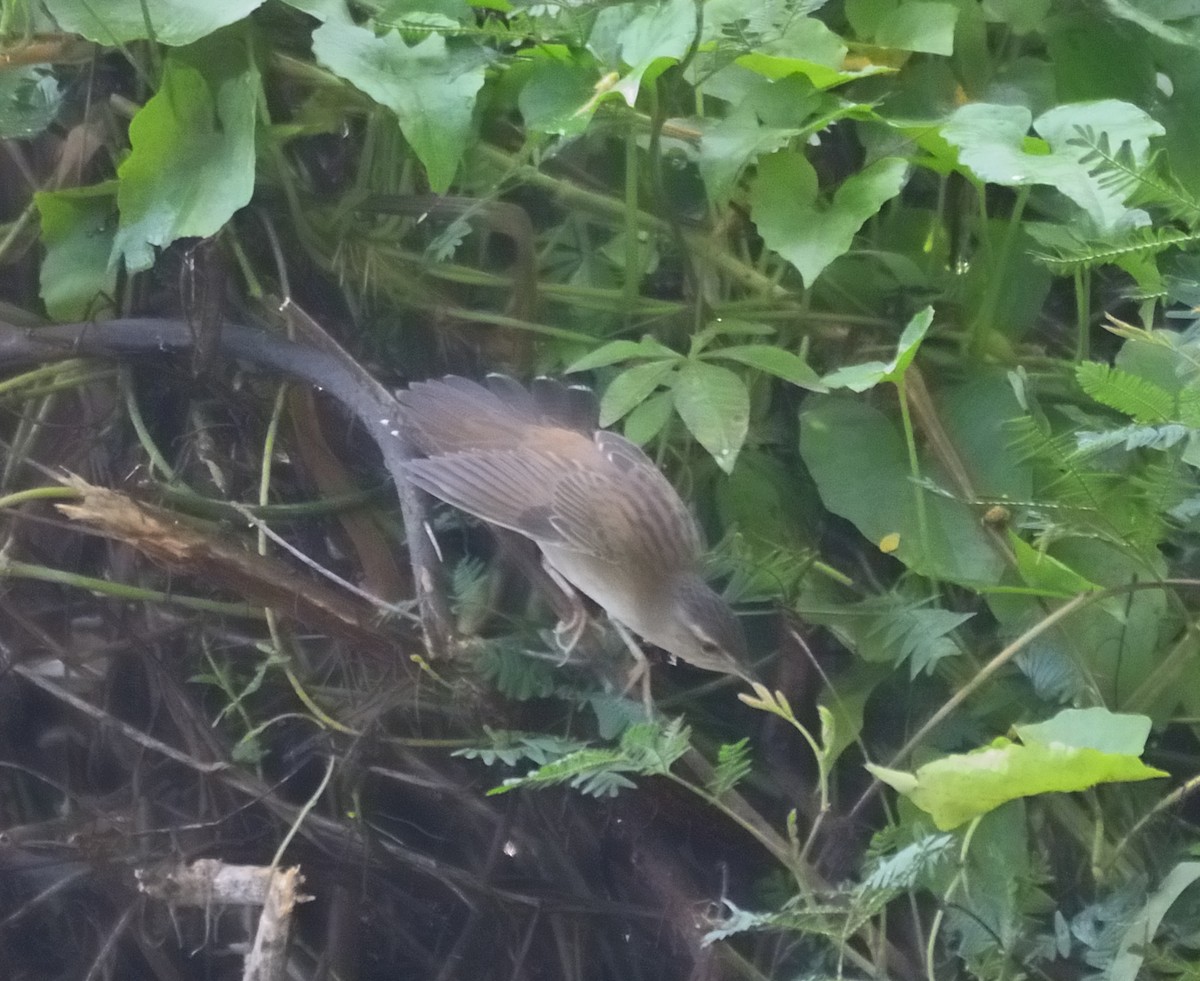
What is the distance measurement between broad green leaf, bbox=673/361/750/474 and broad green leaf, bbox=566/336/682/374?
0.02 m

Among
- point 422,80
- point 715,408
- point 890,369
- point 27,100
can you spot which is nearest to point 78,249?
point 27,100

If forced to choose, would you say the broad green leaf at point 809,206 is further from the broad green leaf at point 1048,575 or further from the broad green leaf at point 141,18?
the broad green leaf at point 141,18

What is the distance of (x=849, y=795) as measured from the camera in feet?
3.16

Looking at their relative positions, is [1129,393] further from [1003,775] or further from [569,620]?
[569,620]

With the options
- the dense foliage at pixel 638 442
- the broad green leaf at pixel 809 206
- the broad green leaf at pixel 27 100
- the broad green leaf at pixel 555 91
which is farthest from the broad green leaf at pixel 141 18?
the broad green leaf at pixel 809 206

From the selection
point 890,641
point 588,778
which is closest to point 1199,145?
point 890,641

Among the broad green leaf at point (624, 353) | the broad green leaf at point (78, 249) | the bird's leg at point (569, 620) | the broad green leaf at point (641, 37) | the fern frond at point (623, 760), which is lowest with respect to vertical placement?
the bird's leg at point (569, 620)

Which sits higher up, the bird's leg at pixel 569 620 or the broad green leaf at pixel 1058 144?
the broad green leaf at pixel 1058 144

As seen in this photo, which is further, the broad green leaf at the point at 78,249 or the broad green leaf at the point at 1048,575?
the broad green leaf at the point at 78,249

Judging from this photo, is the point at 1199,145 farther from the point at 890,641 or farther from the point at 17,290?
the point at 17,290

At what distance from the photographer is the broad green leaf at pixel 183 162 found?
96 centimetres

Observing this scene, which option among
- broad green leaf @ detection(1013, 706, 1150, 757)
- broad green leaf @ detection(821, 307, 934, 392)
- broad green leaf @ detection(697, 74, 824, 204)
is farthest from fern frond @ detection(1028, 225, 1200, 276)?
broad green leaf @ detection(1013, 706, 1150, 757)

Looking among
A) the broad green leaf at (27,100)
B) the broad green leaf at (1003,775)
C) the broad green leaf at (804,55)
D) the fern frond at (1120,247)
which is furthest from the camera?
the broad green leaf at (27,100)

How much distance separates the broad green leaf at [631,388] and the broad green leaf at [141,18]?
1.43ft
